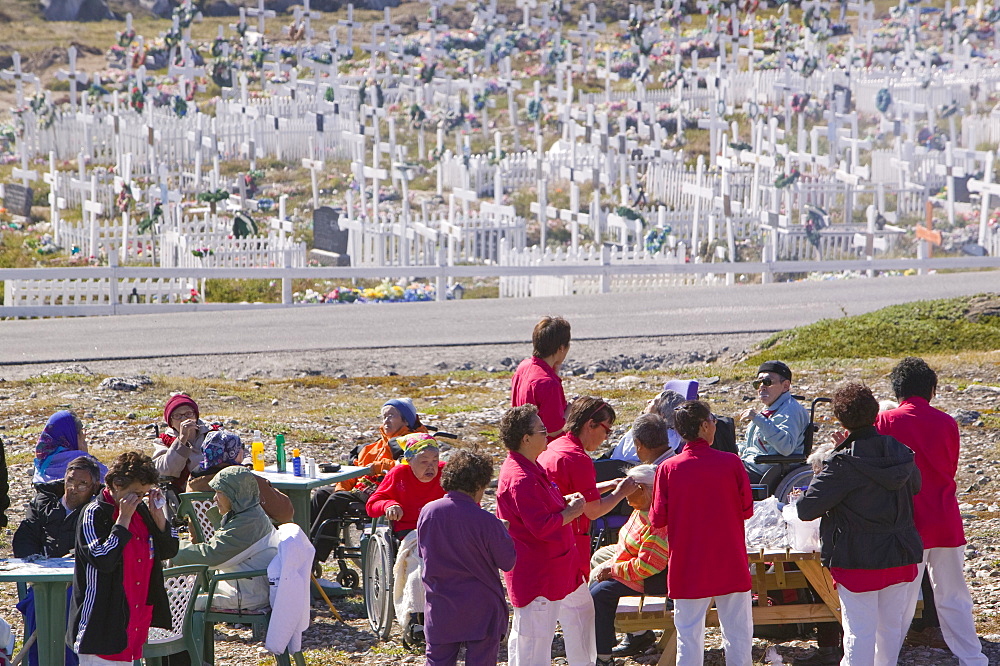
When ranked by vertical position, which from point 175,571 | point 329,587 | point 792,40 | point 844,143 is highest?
point 792,40

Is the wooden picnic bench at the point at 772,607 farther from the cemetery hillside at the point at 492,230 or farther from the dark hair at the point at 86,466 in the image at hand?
the dark hair at the point at 86,466

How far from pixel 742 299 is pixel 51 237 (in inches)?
603

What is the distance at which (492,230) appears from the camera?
1019 inches

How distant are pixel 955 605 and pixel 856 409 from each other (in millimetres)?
1097

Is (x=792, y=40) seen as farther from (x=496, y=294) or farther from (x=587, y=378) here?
(x=587, y=378)

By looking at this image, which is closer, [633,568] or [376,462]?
[633,568]

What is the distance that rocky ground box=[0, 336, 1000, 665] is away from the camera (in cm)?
680

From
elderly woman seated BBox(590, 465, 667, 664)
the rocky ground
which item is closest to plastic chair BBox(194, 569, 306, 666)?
the rocky ground

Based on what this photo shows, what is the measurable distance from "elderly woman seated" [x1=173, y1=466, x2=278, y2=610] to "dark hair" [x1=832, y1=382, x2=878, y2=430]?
2.49 metres

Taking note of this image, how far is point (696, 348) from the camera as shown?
643 inches

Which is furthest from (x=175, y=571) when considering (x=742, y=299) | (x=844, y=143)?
(x=844, y=143)

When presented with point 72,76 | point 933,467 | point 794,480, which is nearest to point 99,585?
point 933,467

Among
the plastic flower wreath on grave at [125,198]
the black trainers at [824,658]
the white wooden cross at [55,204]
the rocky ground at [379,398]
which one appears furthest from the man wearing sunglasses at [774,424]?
the white wooden cross at [55,204]

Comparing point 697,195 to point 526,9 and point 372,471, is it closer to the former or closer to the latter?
point 372,471
